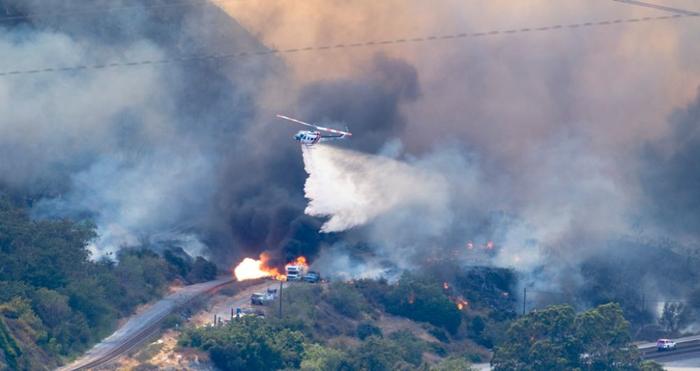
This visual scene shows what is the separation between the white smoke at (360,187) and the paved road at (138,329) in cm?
1171

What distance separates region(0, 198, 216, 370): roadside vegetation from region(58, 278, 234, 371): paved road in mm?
1000

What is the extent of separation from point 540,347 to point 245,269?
34.6 meters

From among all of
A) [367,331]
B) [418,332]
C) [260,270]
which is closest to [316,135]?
[260,270]

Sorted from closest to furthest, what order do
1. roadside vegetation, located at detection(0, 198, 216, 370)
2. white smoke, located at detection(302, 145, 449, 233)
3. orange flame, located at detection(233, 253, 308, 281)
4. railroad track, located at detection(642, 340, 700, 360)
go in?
roadside vegetation, located at detection(0, 198, 216, 370) → railroad track, located at detection(642, 340, 700, 360) → white smoke, located at detection(302, 145, 449, 233) → orange flame, located at detection(233, 253, 308, 281)

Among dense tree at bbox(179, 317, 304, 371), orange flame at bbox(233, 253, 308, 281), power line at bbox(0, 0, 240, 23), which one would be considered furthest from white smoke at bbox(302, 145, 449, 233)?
power line at bbox(0, 0, 240, 23)

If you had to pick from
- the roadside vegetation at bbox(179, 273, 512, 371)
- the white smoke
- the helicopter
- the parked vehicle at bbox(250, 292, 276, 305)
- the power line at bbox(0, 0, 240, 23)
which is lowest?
the roadside vegetation at bbox(179, 273, 512, 371)

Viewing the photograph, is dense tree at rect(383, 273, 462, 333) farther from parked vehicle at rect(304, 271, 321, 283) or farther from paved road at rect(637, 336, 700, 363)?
paved road at rect(637, 336, 700, 363)

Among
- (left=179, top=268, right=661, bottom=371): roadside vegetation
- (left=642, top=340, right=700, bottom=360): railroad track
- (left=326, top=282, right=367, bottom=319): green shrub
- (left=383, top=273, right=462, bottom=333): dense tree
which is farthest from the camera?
(left=383, top=273, right=462, bottom=333): dense tree

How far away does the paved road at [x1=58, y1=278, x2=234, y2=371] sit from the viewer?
133 metres

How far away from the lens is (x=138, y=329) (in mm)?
143750

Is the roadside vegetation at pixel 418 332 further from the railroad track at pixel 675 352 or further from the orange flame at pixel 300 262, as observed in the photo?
the railroad track at pixel 675 352

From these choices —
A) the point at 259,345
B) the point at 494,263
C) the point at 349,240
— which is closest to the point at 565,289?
the point at 494,263

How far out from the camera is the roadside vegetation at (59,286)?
436 ft

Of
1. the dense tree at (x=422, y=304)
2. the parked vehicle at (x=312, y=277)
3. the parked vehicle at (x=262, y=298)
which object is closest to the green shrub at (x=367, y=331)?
the dense tree at (x=422, y=304)
